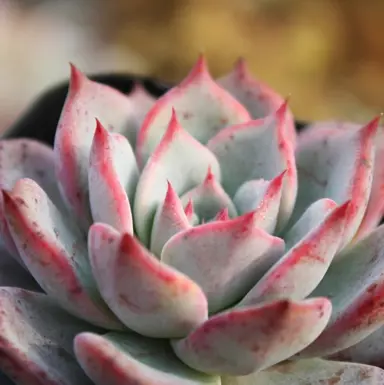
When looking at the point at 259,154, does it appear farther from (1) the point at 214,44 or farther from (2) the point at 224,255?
(1) the point at 214,44

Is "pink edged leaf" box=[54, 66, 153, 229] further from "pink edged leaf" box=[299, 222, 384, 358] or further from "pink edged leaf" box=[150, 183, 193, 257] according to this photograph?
"pink edged leaf" box=[299, 222, 384, 358]

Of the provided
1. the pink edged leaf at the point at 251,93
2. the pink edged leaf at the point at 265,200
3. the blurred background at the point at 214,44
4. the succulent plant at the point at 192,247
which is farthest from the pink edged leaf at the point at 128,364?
the blurred background at the point at 214,44

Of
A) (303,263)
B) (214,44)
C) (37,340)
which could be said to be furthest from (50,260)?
(214,44)

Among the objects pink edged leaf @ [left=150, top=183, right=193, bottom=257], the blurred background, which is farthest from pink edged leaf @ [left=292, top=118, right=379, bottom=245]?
the blurred background

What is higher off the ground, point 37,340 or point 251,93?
point 251,93

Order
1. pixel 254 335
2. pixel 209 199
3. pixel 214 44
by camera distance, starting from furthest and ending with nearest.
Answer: pixel 214 44 → pixel 209 199 → pixel 254 335

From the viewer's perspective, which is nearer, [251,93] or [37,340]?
[37,340]

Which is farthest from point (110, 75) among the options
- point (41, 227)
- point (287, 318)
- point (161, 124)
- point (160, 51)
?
point (160, 51)
